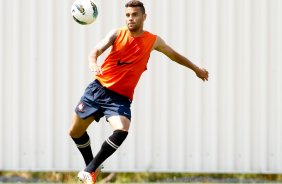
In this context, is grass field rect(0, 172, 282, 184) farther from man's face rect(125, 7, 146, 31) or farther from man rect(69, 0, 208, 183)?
man's face rect(125, 7, 146, 31)

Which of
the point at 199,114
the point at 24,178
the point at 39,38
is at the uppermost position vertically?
the point at 39,38

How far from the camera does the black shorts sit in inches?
400

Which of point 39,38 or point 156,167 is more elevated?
point 39,38

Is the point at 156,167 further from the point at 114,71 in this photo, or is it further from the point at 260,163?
the point at 114,71

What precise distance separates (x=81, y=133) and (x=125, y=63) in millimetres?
1003

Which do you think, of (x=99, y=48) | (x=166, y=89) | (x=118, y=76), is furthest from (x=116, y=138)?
(x=166, y=89)

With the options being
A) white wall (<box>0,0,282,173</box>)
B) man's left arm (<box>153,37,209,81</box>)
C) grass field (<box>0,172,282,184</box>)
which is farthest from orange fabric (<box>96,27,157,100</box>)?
grass field (<box>0,172,282,184</box>)

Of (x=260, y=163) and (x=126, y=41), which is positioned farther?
(x=260, y=163)

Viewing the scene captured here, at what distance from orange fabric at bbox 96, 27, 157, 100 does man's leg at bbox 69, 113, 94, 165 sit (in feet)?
1.54

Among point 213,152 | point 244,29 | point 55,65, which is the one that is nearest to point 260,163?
point 213,152

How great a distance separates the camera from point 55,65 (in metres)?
13.0

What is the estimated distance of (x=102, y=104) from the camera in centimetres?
1027

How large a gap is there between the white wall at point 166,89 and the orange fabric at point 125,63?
2625mm

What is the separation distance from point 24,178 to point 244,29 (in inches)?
135
